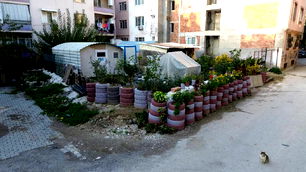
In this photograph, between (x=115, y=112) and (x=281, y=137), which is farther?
(x=115, y=112)

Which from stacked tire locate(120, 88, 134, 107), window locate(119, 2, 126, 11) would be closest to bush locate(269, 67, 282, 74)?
stacked tire locate(120, 88, 134, 107)

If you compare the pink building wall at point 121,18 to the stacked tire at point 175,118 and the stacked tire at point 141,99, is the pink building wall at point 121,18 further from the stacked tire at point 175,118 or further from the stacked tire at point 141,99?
the stacked tire at point 175,118

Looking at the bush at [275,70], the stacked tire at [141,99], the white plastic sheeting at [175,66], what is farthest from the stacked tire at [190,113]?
the bush at [275,70]

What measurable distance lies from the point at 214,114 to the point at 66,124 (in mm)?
5193

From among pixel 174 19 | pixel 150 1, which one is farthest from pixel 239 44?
pixel 150 1

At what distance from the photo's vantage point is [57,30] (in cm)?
1789

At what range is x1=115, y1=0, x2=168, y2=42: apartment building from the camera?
2755 cm

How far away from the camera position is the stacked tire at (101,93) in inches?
336

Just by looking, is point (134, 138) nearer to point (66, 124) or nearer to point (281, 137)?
point (66, 124)

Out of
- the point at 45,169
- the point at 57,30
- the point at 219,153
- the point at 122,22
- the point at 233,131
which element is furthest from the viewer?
the point at 122,22

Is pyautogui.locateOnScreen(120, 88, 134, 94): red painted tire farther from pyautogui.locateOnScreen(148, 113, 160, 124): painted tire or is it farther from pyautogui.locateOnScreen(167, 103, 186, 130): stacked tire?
pyautogui.locateOnScreen(167, 103, 186, 130): stacked tire

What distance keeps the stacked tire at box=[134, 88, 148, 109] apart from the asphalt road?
7.81ft

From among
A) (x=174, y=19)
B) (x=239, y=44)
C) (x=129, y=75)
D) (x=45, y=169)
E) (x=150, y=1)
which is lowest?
(x=45, y=169)

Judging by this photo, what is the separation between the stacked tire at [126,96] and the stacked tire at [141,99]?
1.14 feet
